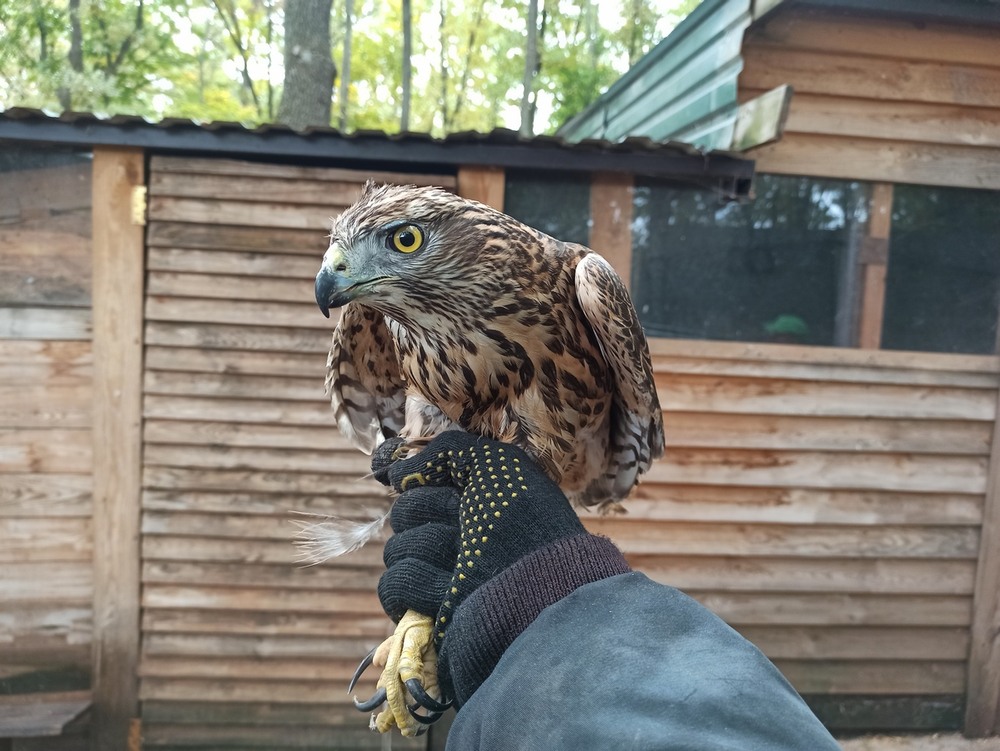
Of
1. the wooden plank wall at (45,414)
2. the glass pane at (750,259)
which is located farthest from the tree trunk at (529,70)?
the wooden plank wall at (45,414)

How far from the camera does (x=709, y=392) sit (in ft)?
13.6

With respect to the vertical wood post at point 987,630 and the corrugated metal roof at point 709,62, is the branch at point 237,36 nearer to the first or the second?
the corrugated metal roof at point 709,62

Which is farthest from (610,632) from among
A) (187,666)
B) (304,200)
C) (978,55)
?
(978,55)

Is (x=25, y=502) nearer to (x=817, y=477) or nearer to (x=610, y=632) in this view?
(x=610, y=632)

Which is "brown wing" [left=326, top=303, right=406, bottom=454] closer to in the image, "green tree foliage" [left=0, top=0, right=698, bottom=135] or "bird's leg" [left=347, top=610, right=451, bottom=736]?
"bird's leg" [left=347, top=610, right=451, bottom=736]

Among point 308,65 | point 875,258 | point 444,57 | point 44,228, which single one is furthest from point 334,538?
point 444,57

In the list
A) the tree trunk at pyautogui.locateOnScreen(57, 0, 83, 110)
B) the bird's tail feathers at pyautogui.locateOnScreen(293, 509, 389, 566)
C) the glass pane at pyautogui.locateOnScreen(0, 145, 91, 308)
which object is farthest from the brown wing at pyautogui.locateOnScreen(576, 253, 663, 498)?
the tree trunk at pyautogui.locateOnScreen(57, 0, 83, 110)

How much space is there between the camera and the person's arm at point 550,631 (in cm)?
104

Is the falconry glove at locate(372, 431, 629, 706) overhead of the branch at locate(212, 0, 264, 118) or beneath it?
beneath

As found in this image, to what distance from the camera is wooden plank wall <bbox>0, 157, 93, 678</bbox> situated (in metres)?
3.84

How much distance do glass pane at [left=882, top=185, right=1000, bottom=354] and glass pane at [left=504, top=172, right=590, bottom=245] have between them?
6.44ft

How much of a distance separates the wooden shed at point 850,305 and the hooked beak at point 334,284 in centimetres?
251

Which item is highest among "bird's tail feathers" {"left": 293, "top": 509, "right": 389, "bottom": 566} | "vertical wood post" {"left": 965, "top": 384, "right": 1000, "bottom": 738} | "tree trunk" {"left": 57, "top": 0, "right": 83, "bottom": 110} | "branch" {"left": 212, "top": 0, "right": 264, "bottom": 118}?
"branch" {"left": 212, "top": 0, "right": 264, "bottom": 118}

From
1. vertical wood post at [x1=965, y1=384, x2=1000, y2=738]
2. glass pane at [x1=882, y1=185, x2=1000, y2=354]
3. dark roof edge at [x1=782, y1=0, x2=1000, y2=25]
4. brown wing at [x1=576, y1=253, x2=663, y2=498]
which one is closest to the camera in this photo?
brown wing at [x1=576, y1=253, x2=663, y2=498]
